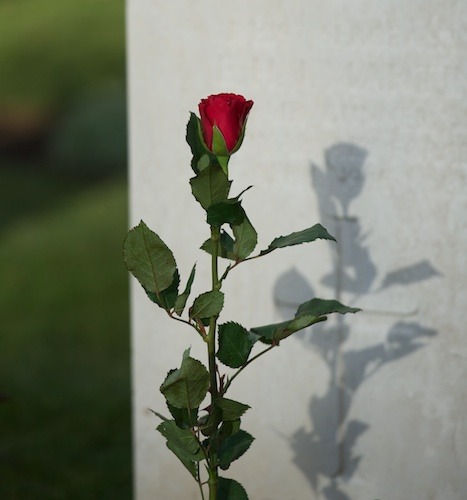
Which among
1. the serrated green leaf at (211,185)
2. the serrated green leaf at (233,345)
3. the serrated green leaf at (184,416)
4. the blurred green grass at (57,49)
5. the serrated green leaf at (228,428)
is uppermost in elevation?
the blurred green grass at (57,49)

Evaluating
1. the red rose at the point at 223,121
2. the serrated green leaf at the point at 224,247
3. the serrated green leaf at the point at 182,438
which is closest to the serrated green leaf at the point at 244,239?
the serrated green leaf at the point at 224,247

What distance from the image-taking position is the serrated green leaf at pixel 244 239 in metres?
1.28

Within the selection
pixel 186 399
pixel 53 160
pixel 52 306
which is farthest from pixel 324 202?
pixel 53 160

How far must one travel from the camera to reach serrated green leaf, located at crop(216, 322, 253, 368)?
49.9 inches

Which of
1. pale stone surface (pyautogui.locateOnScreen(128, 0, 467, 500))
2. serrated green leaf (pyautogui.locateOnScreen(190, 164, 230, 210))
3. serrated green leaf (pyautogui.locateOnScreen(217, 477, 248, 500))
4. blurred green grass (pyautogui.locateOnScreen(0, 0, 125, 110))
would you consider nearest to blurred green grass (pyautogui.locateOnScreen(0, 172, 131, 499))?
pale stone surface (pyautogui.locateOnScreen(128, 0, 467, 500))

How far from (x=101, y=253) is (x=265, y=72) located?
11.1ft

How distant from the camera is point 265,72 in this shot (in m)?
1.71

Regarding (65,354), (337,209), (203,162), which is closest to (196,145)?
(203,162)

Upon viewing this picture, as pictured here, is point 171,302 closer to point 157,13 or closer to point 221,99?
point 221,99

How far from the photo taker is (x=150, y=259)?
124cm

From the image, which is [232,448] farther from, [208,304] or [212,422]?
[208,304]

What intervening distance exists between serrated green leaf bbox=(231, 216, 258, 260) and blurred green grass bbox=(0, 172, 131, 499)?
1.40 m

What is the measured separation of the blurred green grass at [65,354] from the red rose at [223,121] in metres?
1.52

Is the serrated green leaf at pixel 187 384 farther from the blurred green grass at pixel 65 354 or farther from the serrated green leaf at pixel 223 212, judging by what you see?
the blurred green grass at pixel 65 354
